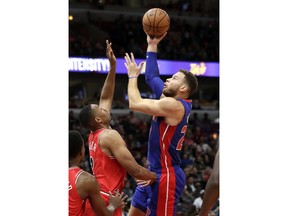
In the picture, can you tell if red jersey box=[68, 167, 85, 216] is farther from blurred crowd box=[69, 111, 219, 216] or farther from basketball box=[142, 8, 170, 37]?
blurred crowd box=[69, 111, 219, 216]

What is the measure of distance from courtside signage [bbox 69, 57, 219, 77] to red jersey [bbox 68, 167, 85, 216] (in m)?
14.5

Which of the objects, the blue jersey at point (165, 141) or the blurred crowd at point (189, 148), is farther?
the blurred crowd at point (189, 148)

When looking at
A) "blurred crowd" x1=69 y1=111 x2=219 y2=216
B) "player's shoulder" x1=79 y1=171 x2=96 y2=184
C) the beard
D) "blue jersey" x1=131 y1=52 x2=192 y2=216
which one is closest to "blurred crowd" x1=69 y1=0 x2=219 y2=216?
"blurred crowd" x1=69 y1=111 x2=219 y2=216

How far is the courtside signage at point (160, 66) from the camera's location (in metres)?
18.6

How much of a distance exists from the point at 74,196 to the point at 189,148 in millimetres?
12185

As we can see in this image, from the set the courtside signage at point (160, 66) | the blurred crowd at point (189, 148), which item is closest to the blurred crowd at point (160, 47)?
the blurred crowd at point (189, 148)

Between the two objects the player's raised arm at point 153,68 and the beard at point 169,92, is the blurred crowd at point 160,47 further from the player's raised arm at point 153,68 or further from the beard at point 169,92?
the beard at point 169,92

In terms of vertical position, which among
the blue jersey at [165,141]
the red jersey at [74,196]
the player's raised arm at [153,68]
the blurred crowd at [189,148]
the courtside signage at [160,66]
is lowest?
the blurred crowd at [189,148]

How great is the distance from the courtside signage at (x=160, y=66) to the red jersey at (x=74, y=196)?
1449 centimetres

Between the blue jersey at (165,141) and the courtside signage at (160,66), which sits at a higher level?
the courtside signage at (160,66)

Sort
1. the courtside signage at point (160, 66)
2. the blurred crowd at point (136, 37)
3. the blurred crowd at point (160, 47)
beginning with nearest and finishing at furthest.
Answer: the blurred crowd at point (160, 47) < the courtside signage at point (160, 66) < the blurred crowd at point (136, 37)

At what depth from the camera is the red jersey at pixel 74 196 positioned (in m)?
3.91

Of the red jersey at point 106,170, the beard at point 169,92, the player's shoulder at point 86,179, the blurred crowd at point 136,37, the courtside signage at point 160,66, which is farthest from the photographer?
the blurred crowd at point 136,37
